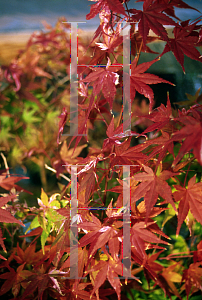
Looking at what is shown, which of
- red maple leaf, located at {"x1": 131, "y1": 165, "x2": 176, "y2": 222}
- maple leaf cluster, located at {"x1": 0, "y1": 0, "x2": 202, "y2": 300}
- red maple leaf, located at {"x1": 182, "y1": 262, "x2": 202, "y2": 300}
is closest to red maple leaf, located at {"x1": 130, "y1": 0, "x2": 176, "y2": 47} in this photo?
maple leaf cluster, located at {"x1": 0, "y1": 0, "x2": 202, "y2": 300}

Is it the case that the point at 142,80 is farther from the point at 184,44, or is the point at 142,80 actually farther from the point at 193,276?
the point at 193,276

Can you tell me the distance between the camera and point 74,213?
0.57 metres

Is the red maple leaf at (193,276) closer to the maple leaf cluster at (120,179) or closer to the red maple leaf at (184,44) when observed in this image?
the maple leaf cluster at (120,179)

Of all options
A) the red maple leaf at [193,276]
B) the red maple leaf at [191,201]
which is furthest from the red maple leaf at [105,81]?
the red maple leaf at [193,276]

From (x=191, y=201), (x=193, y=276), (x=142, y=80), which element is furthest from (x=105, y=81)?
(x=193, y=276)

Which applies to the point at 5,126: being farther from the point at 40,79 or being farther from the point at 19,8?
the point at 19,8

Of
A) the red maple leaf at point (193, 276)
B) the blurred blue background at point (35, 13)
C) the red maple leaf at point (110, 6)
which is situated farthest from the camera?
the blurred blue background at point (35, 13)

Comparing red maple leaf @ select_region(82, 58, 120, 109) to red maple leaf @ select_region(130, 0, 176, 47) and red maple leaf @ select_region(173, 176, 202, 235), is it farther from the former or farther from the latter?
red maple leaf @ select_region(173, 176, 202, 235)

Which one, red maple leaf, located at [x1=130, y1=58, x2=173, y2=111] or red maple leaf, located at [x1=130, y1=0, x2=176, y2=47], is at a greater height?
red maple leaf, located at [x1=130, y1=0, x2=176, y2=47]

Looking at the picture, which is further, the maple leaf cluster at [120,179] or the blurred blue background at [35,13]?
the blurred blue background at [35,13]

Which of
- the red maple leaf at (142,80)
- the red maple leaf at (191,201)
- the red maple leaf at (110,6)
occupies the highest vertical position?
the red maple leaf at (110,6)

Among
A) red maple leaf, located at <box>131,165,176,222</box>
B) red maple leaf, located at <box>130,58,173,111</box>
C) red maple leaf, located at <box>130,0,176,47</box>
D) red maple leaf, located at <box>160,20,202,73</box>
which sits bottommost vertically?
red maple leaf, located at <box>131,165,176,222</box>

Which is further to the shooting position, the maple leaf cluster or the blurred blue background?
the blurred blue background

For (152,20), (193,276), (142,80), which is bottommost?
(193,276)
